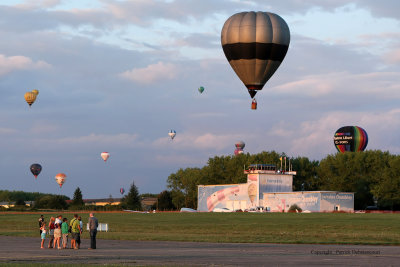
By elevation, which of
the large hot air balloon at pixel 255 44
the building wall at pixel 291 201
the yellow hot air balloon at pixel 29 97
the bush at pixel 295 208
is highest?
the yellow hot air balloon at pixel 29 97

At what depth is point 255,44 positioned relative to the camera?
60938mm

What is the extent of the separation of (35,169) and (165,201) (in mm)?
34722

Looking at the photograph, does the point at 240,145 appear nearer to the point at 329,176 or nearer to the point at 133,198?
the point at 133,198

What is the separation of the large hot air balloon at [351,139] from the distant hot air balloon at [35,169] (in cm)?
6943

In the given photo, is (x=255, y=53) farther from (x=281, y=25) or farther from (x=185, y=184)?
(x=185, y=184)

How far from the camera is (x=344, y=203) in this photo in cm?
11425

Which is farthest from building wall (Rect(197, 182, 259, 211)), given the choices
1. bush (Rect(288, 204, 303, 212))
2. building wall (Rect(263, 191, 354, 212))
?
bush (Rect(288, 204, 303, 212))

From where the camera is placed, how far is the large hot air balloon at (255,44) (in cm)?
6103

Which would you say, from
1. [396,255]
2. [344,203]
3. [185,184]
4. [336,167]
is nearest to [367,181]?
[336,167]

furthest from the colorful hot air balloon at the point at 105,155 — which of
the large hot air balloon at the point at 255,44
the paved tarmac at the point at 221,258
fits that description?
the paved tarmac at the point at 221,258

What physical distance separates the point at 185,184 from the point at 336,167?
135 ft

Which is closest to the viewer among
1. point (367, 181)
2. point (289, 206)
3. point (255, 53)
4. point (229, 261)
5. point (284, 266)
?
point (284, 266)

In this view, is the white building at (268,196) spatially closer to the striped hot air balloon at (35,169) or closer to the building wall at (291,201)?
the building wall at (291,201)

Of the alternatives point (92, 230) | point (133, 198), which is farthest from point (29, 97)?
point (92, 230)
